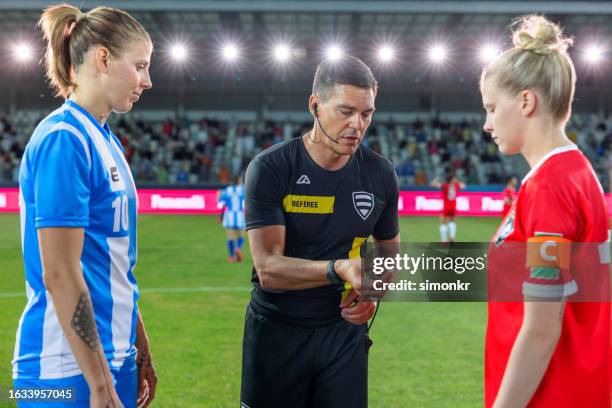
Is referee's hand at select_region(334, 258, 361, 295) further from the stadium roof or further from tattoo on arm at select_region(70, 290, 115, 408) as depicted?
the stadium roof

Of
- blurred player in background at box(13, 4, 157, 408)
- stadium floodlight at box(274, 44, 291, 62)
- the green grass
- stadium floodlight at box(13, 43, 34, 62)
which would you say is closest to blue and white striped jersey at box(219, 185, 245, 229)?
the green grass

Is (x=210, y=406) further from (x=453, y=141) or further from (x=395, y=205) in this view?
(x=453, y=141)

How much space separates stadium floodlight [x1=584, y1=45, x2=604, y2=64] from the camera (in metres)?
34.4

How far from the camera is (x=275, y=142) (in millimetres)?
35219

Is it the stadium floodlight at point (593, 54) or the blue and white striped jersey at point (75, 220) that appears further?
the stadium floodlight at point (593, 54)

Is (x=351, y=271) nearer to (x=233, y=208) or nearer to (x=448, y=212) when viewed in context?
(x=233, y=208)

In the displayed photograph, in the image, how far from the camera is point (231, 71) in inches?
1507

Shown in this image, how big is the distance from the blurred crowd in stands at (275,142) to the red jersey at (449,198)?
517 inches

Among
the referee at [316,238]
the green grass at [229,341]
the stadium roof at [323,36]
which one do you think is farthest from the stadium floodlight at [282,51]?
the referee at [316,238]

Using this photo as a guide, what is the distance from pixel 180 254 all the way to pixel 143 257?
806 mm

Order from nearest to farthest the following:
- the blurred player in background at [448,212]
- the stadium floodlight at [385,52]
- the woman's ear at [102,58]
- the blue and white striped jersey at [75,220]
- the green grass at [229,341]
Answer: the blue and white striped jersey at [75,220]
the woman's ear at [102,58]
the green grass at [229,341]
the blurred player in background at [448,212]
the stadium floodlight at [385,52]

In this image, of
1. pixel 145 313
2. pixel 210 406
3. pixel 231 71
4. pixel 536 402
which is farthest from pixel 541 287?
pixel 231 71

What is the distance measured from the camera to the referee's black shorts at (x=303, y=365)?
278 centimetres

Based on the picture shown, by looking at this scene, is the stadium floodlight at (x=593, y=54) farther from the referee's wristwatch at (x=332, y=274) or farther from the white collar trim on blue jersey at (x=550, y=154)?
the white collar trim on blue jersey at (x=550, y=154)
